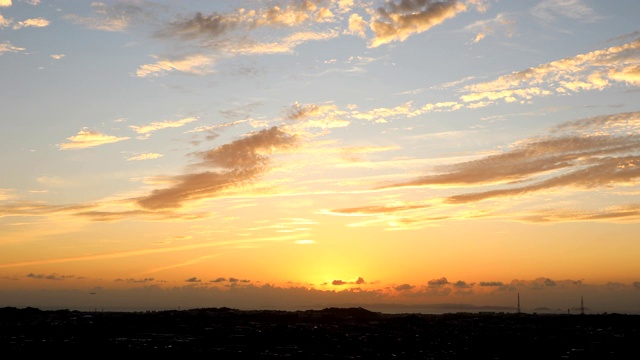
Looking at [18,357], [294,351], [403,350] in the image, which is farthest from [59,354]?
[403,350]

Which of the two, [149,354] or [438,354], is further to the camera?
[438,354]

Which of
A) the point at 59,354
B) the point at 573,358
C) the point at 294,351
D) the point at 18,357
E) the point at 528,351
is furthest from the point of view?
the point at 528,351

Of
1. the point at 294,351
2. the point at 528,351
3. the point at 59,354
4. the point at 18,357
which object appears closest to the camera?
the point at 18,357

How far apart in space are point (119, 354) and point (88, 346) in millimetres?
23076

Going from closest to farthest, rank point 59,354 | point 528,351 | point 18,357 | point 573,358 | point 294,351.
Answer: point 18,357, point 59,354, point 573,358, point 294,351, point 528,351

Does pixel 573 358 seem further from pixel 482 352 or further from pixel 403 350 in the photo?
pixel 403 350

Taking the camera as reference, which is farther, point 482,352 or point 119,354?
point 482,352

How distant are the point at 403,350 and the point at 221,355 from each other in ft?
144

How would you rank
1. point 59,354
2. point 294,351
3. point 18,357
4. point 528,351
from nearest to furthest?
point 18,357, point 59,354, point 294,351, point 528,351

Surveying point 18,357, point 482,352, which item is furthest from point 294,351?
Answer: point 18,357

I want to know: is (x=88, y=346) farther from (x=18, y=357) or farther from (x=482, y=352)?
(x=482, y=352)

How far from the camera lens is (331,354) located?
12450 cm

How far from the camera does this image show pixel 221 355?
390ft

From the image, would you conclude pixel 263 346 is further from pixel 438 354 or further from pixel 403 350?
pixel 438 354
